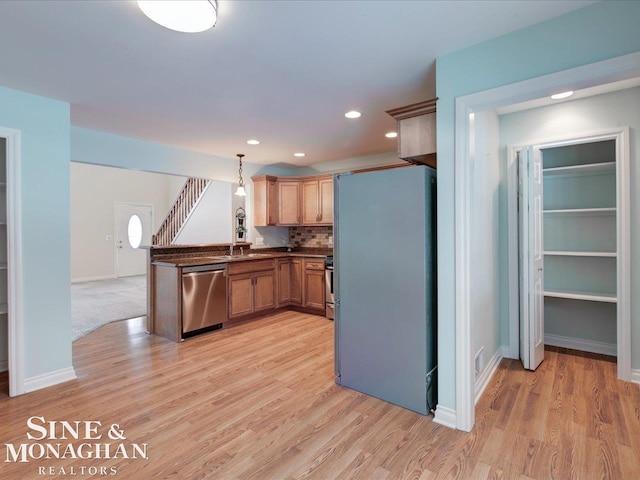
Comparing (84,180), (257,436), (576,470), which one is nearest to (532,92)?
(576,470)

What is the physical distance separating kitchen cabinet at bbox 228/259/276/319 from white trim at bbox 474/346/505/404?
304 centimetres

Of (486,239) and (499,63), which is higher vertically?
(499,63)

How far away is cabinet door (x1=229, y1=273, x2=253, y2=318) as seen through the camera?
4457mm

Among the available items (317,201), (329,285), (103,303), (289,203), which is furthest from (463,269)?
(103,303)

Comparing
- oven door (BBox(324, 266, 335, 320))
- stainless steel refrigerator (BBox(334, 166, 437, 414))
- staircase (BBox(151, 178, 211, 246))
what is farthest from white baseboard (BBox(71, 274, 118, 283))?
→ stainless steel refrigerator (BBox(334, 166, 437, 414))

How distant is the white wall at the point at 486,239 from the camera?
2.55m

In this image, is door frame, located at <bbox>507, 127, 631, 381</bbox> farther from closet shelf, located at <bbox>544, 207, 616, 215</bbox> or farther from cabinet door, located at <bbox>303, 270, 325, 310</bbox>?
cabinet door, located at <bbox>303, 270, 325, 310</bbox>

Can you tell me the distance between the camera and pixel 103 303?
5.75 m

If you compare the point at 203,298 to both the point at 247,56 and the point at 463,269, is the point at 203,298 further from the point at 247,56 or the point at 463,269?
the point at 463,269

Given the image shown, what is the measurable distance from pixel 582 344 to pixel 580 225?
3.98 ft

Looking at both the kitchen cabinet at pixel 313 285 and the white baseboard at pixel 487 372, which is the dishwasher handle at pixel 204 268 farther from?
the white baseboard at pixel 487 372

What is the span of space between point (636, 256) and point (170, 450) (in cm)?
366

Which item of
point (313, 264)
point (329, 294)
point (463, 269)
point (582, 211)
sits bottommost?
point (329, 294)

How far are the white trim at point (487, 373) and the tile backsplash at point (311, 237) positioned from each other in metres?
3.07
